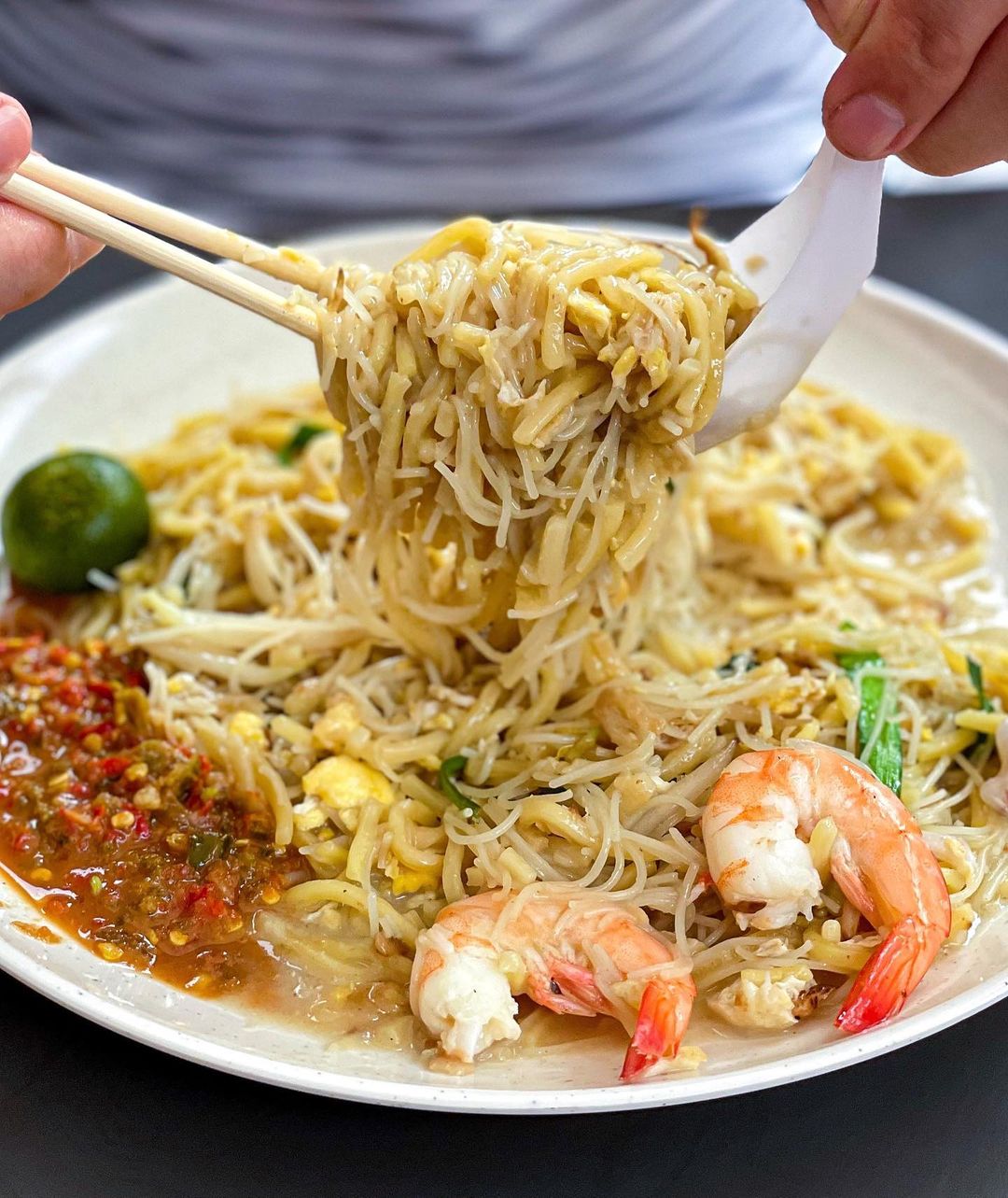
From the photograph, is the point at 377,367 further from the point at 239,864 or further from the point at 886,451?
the point at 886,451

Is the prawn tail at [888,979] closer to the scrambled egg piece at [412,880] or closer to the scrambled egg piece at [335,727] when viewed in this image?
the scrambled egg piece at [412,880]

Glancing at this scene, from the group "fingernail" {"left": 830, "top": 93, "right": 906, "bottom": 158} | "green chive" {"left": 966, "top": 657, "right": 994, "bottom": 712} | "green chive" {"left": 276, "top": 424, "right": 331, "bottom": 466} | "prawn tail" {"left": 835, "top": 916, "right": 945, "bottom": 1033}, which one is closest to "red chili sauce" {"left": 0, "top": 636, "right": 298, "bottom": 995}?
"green chive" {"left": 276, "top": 424, "right": 331, "bottom": 466}

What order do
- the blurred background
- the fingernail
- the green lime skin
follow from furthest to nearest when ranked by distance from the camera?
1. the blurred background
2. the green lime skin
3. the fingernail

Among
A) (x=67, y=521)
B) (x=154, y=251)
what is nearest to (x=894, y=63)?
(x=154, y=251)

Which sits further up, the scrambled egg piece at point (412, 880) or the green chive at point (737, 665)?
the green chive at point (737, 665)

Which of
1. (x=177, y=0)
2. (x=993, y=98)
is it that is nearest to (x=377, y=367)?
(x=993, y=98)

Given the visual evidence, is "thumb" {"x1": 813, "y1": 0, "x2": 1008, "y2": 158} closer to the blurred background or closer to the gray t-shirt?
the blurred background

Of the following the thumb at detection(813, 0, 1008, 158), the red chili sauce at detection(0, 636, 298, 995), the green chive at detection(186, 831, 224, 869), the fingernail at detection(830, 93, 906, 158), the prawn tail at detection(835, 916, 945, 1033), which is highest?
the thumb at detection(813, 0, 1008, 158)

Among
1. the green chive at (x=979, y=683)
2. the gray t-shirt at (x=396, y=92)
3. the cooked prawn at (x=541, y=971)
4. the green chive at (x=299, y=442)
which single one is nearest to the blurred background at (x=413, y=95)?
the gray t-shirt at (x=396, y=92)
